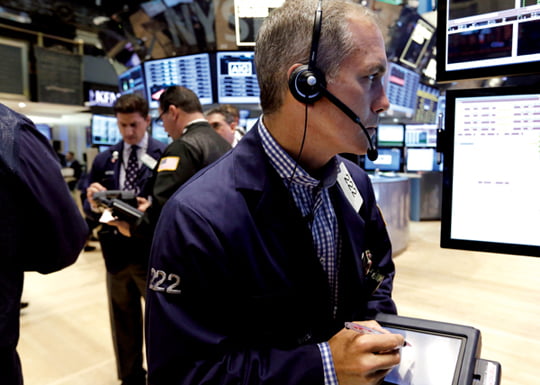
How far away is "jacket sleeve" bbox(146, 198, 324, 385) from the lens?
2.44 feet

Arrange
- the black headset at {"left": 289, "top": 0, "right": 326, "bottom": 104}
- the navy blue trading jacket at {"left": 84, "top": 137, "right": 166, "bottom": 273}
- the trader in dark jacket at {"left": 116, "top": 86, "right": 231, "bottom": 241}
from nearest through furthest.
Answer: the black headset at {"left": 289, "top": 0, "right": 326, "bottom": 104}
the trader in dark jacket at {"left": 116, "top": 86, "right": 231, "bottom": 241}
the navy blue trading jacket at {"left": 84, "top": 137, "right": 166, "bottom": 273}

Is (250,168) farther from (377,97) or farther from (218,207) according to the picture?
(377,97)

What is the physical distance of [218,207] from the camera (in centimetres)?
85

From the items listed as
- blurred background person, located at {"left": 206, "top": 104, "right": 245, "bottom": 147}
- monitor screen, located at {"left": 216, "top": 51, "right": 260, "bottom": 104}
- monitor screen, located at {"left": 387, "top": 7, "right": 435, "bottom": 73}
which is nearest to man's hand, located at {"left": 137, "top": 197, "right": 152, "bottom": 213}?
blurred background person, located at {"left": 206, "top": 104, "right": 245, "bottom": 147}

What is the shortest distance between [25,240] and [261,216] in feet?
2.57

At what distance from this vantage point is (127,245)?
90.8 inches

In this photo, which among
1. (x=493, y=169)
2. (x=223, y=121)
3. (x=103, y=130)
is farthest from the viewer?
(x=103, y=130)

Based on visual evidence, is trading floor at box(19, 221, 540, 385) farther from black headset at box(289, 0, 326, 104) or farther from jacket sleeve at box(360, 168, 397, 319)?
black headset at box(289, 0, 326, 104)

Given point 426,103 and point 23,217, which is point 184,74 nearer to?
point 23,217

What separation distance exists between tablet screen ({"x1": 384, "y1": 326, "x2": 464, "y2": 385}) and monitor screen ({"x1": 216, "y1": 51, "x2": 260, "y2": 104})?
4.06m

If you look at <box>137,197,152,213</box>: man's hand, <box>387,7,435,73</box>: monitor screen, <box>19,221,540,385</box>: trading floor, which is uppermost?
<box>387,7,435,73</box>: monitor screen

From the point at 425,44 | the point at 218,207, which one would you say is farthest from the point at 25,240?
the point at 425,44

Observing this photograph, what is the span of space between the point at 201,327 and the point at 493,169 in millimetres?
838

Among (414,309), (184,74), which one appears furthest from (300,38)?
(184,74)
